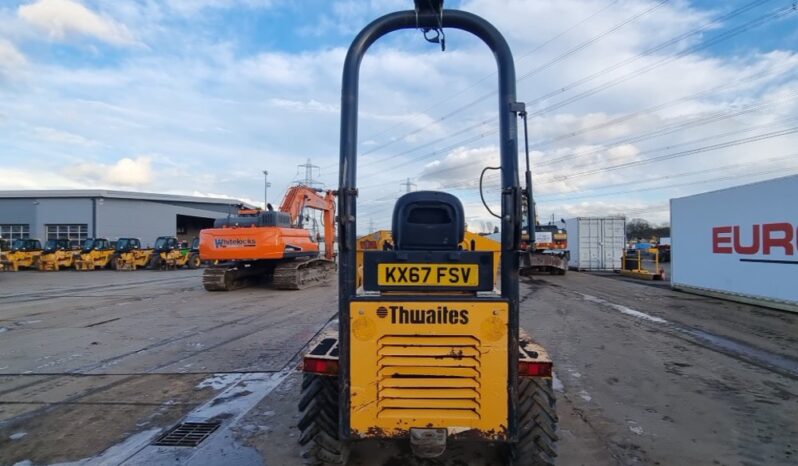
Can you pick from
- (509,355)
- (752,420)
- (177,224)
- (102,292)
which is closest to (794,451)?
(752,420)

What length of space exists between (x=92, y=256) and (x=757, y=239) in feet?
111

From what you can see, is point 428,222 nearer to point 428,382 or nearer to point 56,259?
point 428,382

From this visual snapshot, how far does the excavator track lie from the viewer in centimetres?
1709

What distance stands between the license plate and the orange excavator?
12.4 m

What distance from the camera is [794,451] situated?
4.22 metres

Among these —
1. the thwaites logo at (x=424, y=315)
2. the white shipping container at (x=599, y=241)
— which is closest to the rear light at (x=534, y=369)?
the thwaites logo at (x=424, y=315)

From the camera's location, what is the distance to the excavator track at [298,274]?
56.1 feet

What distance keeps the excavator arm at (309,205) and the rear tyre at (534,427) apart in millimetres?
16642

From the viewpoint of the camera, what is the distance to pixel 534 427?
3479 millimetres

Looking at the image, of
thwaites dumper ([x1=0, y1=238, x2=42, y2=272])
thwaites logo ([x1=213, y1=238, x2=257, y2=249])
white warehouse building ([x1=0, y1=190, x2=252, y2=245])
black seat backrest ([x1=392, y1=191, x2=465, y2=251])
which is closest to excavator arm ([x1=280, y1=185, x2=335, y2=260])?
thwaites logo ([x1=213, y1=238, x2=257, y2=249])

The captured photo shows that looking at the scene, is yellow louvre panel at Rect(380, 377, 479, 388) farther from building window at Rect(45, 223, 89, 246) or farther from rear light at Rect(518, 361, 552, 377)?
building window at Rect(45, 223, 89, 246)

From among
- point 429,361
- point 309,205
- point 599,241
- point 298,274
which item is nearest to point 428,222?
point 429,361

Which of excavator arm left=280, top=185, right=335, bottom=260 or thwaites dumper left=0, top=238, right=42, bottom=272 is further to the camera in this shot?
thwaites dumper left=0, top=238, right=42, bottom=272

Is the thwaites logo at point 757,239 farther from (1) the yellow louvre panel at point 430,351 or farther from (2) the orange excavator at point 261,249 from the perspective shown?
(1) the yellow louvre panel at point 430,351
